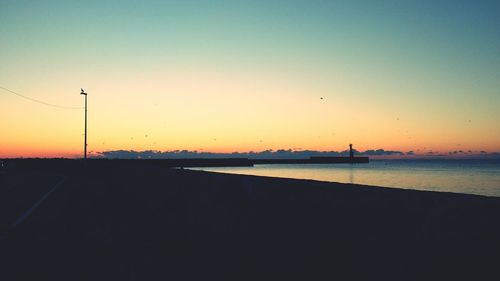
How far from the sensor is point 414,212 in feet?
26.9

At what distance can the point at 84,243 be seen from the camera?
29.6 ft

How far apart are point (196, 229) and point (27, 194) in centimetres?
1450

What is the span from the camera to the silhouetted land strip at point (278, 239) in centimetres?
632

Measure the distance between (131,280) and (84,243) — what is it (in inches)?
135

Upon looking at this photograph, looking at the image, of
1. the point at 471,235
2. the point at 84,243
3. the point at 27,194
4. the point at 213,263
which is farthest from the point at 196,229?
the point at 27,194

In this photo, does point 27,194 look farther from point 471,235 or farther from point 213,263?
point 471,235

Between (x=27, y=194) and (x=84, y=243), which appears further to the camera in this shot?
(x=27, y=194)

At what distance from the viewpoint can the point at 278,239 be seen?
8.45 m

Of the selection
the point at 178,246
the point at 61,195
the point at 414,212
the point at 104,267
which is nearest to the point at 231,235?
the point at 178,246

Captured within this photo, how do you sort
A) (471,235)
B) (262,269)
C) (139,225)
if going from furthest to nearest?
1. (139,225)
2. (471,235)
3. (262,269)

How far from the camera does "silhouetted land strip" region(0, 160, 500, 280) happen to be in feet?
20.7

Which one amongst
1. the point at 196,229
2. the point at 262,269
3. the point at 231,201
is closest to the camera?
the point at 262,269

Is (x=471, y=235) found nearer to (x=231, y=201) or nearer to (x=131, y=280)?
(x=131, y=280)

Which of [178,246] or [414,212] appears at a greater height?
[414,212]
